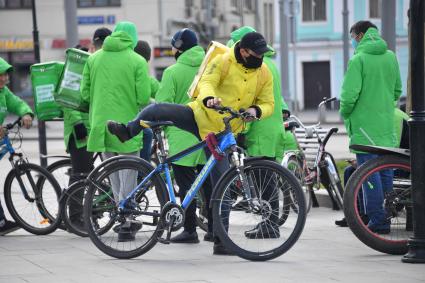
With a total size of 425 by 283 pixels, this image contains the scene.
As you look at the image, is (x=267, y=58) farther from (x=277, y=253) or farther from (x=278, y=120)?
(x=277, y=253)

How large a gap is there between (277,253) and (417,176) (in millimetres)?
1082

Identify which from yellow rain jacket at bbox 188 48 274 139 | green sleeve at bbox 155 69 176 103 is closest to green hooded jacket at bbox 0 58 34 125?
green sleeve at bbox 155 69 176 103

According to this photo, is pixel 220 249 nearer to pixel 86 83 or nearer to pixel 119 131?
pixel 119 131

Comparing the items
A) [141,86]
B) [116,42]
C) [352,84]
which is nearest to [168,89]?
[141,86]

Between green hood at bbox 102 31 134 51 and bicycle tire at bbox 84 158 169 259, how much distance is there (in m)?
1.46

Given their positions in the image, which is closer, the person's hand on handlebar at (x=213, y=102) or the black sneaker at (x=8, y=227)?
the person's hand on handlebar at (x=213, y=102)

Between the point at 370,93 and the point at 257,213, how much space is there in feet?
7.03

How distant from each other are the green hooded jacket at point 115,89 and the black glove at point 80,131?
522mm

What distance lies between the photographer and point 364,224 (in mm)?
8375

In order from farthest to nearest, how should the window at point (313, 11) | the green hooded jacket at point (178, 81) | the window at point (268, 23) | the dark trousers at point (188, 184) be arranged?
the window at point (268, 23) < the window at point (313, 11) < the green hooded jacket at point (178, 81) < the dark trousers at point (188, 184)

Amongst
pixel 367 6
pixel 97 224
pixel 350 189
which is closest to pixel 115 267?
pixel 97 224

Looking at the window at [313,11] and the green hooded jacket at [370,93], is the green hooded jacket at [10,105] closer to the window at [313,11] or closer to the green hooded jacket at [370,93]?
the green hooded jacket at [370,93]

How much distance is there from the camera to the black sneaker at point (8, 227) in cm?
1009

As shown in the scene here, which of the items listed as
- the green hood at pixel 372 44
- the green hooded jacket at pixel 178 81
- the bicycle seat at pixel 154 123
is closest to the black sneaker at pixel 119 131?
the bicycle seat at pixel 154 123
